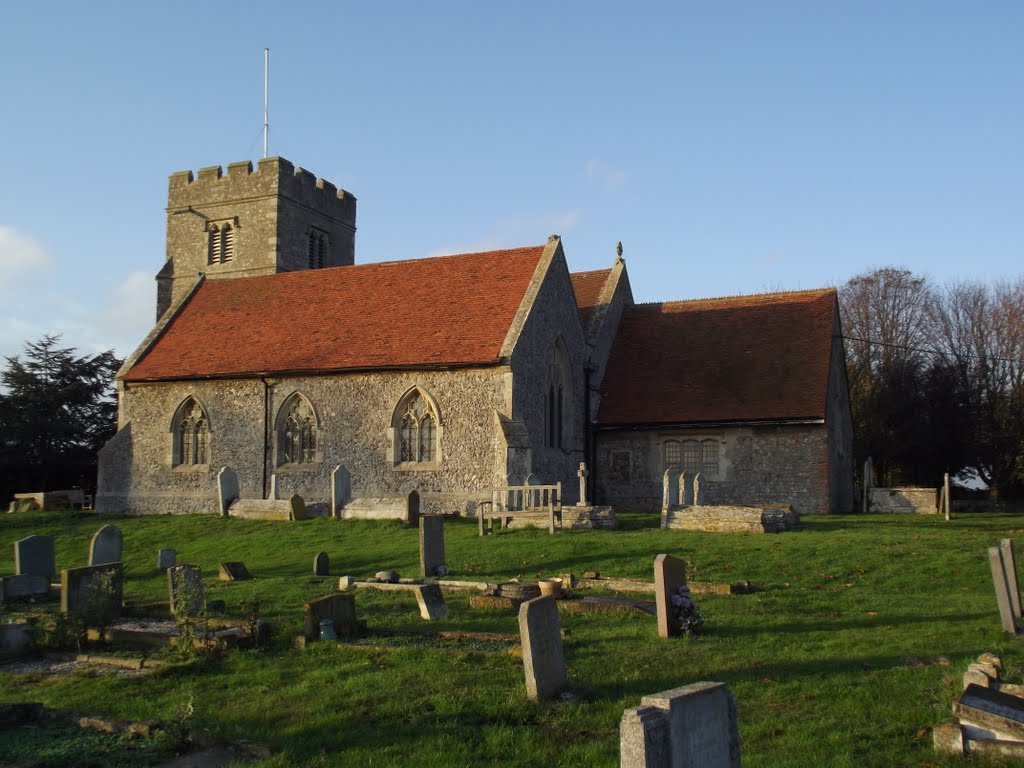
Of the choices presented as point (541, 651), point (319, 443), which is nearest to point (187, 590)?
point (541, 651)

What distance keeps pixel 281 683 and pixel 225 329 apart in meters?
22.9

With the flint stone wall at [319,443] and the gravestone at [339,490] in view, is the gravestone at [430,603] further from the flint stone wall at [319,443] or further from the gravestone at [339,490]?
the gravestone at [339,490]

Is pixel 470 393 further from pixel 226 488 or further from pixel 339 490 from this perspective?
pixel 226 488

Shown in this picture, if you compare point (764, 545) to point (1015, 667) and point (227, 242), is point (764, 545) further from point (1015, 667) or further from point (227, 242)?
point (227, 242)

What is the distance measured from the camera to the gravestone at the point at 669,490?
21.5 metres

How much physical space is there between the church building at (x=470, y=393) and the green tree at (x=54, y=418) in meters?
8.43

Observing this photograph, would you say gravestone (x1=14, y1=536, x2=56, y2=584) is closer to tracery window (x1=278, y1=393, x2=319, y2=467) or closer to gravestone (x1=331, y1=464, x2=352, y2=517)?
gravestone (x1=331, y1=464, x2=352, y2=517)

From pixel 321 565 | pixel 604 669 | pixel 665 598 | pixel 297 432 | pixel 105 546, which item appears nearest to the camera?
pixel 604 669

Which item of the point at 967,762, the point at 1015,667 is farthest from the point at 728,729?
the point at 1015,667

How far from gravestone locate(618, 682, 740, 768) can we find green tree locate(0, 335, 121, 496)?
116 feet

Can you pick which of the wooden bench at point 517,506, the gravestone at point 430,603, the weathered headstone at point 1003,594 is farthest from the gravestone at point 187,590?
the weathered headstone at point 1003,594

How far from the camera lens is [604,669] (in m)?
9.12

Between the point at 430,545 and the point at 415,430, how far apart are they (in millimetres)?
10195

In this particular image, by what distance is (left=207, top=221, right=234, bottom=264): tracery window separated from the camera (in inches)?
1508
